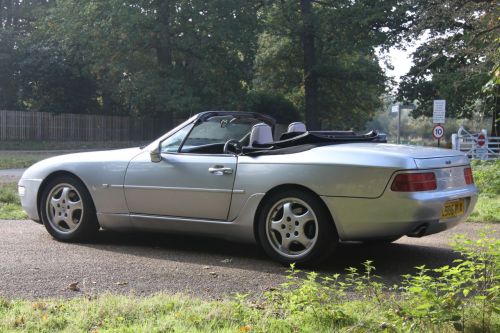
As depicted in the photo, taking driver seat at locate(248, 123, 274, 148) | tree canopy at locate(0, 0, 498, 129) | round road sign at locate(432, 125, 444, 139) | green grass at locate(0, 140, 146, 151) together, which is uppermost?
tree canopy at locate(0, 0, 498, 129)

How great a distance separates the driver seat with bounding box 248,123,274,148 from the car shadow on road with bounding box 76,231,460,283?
3.51ft

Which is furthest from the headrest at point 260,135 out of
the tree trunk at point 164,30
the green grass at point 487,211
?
the tree trunk at point 164,30

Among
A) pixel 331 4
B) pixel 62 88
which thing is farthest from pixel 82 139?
pixel 331 4

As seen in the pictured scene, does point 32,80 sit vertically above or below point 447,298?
above

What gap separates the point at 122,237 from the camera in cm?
686

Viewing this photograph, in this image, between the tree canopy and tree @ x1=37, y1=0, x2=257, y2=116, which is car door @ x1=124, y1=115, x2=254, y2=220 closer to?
the tree canopy

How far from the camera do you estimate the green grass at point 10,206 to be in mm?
8453

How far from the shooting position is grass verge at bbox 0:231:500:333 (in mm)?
3334

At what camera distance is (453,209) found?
205 inches

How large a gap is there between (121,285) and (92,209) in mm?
1910

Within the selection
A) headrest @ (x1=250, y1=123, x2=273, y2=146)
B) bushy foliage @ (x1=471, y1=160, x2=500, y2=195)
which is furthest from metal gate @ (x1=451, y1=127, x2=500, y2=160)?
headrest @ (x1=250, y1=123, x2=273, y2=146)

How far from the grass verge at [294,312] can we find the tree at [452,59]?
955cm

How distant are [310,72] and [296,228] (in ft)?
107

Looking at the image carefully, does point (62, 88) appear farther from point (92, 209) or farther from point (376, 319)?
point (376, 319)
